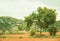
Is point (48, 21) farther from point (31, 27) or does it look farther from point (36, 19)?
point (31, 27)

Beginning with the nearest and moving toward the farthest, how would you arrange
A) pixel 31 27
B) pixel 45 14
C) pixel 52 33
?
pixel 52 33, pixel 45 14, pixel 31 27

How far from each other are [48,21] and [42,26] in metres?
2.15

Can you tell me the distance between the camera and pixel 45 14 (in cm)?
5122

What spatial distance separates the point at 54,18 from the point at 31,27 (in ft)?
26.9

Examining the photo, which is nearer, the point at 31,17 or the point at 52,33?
the point at 52,33

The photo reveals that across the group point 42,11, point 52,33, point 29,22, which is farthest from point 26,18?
point 52,33

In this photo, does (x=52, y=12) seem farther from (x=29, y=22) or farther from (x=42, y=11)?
(x=29, y=22)

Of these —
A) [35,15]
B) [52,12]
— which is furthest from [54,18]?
[35,15]

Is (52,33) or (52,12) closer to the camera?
(52,33)

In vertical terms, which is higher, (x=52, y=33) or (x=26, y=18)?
(x=26, y=18)

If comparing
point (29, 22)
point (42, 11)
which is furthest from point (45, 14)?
point (29, 22)

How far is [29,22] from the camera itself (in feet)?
173

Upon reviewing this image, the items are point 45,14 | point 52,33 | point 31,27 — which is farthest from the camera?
point 31,27

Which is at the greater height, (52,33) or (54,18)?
(54,18)
